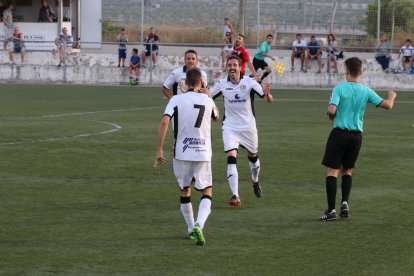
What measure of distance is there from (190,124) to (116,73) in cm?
3093

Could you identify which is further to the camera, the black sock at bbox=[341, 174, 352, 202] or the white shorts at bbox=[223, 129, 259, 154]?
the white shorts at bbox=[223, 129, 259, 154]

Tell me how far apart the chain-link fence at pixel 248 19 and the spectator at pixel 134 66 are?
3.99 metres

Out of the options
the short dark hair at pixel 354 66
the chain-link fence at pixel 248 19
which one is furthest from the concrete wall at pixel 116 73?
the short dark hair at pixel 354 66

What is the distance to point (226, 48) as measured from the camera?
39781mm

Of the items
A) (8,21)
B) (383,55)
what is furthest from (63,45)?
(383,55)

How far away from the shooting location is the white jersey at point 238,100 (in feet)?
43.2

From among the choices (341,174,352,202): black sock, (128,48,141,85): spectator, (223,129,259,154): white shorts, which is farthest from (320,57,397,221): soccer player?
(128,48,141,85): spectator

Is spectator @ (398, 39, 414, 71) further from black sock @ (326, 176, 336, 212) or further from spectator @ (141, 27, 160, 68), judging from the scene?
black sock @ (326, 176, 336, 212)

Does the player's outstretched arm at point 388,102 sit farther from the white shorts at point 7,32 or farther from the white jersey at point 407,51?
the white shorts at point 7,32

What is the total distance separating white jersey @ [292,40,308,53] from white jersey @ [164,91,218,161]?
1166 inches

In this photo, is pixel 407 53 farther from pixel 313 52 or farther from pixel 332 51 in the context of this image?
pixel 313 52

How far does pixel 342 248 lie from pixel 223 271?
1.58m

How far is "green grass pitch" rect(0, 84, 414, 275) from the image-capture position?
8.96 meters

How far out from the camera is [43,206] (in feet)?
39.3
